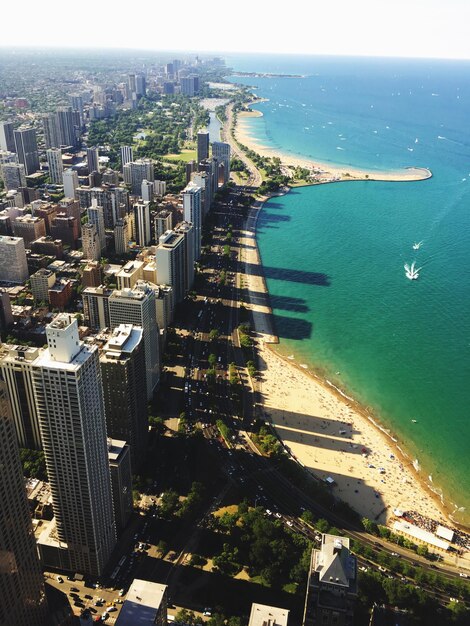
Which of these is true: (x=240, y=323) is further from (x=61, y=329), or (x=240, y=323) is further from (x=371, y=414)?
(x=61, y=329)

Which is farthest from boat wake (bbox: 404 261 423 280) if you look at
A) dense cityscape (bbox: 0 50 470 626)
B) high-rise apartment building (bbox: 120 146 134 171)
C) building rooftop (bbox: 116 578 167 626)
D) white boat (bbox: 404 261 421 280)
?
high-rise apartment building (bbox: 120 146 134 171)

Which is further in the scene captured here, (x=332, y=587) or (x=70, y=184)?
(x=70, y=184)

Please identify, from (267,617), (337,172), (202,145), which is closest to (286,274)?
(202,145)

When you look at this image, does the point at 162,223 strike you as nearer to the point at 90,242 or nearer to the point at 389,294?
the point at 90,242

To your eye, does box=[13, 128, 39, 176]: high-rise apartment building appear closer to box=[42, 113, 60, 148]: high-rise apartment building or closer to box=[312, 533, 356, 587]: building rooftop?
box=[42, 113, 60, 148]: high-rise apartment building

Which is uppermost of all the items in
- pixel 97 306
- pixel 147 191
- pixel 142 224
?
pixel 147 191

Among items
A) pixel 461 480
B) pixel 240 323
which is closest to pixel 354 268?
pixel 240 323

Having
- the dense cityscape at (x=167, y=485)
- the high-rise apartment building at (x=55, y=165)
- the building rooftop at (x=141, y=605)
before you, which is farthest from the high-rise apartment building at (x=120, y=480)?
the high-rise apartment building at (x=55, y=165)

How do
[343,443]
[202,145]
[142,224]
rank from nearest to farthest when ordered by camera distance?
[343,443]
[142,224]
[202,145]
